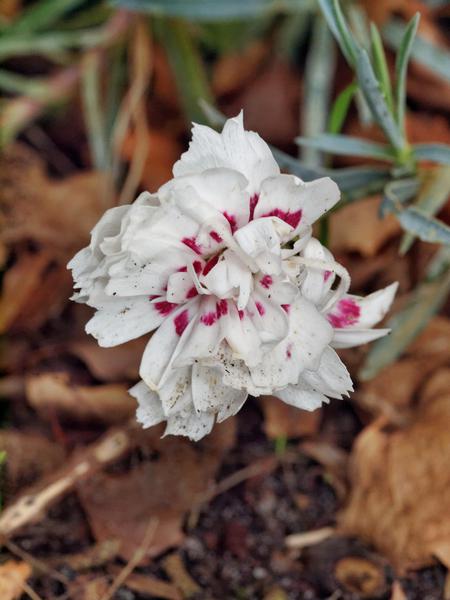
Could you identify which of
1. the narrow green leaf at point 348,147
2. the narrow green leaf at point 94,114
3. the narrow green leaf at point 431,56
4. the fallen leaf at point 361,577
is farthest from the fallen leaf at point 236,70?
the fallen leaf at point 361,577

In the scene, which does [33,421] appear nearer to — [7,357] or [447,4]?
[7,357]

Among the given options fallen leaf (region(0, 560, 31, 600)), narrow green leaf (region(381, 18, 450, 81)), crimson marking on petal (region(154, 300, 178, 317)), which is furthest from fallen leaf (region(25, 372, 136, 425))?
narrow green leaf (region(381, 18, 450, 81))

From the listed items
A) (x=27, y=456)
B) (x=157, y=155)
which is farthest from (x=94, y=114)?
(x=27, y=456)

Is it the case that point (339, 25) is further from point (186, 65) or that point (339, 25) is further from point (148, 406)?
point (186, 65)

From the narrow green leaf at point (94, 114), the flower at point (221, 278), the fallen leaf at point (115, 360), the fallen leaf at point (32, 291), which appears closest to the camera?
the flower at point (221, 278)

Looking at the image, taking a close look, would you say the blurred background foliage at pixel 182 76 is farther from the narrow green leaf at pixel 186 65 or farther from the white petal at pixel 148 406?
the white petal at pixel 148 406

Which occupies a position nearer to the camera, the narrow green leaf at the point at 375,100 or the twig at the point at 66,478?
the narrow green leaf at the point at 375,100

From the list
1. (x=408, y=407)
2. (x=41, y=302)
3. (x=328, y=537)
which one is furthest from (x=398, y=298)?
(x=41, y=302)
